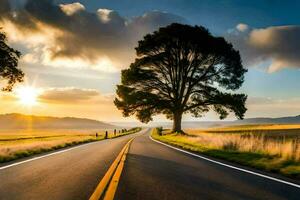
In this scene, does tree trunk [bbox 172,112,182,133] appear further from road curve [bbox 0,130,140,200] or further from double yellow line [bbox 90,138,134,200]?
double yellow line [bbox 90,138,134,200]

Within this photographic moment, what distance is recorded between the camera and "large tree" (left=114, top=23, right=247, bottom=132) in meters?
37.3

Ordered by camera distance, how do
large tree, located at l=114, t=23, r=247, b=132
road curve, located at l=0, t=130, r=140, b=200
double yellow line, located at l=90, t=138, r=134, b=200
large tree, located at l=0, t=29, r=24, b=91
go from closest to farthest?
double yellow line, located at l=90, t=138, r=134, b=200, road curve, located at l=0, t=130, r=140, b=200, large tree, located at l=0, t=29, r=24, b=91, large tree, located at l=114, t=23, r=247, b=132

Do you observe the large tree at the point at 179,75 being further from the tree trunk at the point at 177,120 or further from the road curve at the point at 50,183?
the road curve at the point at 50,183

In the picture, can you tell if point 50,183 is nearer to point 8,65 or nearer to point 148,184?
point 148,184

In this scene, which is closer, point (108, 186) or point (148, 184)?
point (108, 186)

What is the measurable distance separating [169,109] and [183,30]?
391 inches

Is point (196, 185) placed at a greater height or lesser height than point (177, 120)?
lesser

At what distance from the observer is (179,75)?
39.5 meters

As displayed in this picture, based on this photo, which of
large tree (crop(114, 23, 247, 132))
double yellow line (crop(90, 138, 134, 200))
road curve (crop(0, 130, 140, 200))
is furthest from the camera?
large tree (crop(114, 23, 247, 132))

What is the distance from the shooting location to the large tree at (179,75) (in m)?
37.3

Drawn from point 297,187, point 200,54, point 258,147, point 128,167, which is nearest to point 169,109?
point 200,54

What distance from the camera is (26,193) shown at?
6.27m

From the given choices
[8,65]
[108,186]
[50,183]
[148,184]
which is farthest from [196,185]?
[8,65]

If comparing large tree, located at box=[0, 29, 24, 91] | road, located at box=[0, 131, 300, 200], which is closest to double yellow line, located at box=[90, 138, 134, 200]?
road, located at box=[0, 131, 300, 200]
